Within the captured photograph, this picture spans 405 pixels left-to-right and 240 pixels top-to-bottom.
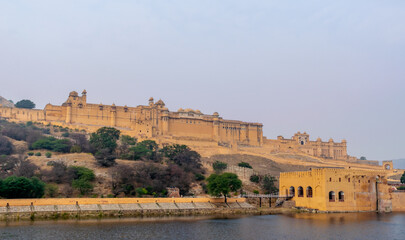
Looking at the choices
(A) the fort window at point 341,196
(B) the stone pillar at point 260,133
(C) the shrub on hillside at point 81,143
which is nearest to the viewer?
(A) the fort window at point 341,196

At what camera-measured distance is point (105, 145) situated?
5122 centimetres

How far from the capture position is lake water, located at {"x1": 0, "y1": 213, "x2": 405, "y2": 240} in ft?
82.6

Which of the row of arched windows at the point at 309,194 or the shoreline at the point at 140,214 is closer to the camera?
the shoreline at the point at 140,214

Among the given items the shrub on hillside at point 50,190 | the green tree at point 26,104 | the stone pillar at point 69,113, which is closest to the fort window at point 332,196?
the shrub on hillside at point 50,190

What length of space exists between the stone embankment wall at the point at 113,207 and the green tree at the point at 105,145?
1076 centimetres

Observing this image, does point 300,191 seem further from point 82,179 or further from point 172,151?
point 82,179

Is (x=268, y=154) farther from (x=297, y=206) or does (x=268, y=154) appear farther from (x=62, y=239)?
(x=62, y=239)

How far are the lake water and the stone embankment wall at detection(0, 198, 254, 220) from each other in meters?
2.37

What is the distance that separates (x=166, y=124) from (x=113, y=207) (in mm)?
37637

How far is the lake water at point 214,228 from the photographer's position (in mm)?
25172

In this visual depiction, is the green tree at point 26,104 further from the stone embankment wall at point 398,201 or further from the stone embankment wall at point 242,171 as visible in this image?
the stone embankment wall at point 398,201

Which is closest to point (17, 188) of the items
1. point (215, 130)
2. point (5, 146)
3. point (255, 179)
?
point (5, 146)

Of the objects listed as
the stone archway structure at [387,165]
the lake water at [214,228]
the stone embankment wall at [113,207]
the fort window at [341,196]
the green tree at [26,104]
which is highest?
the green tree at [26,104]

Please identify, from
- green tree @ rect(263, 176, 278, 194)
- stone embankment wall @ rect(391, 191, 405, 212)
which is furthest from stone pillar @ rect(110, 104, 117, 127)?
stone embankment wall @ rect(391, 191, 405, 212)
